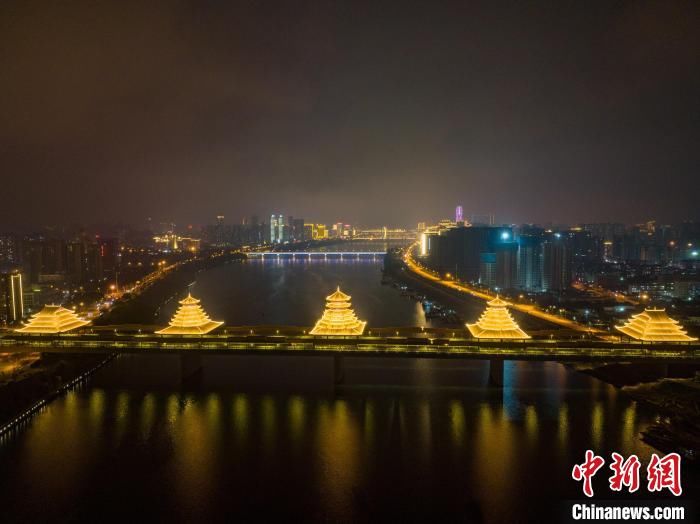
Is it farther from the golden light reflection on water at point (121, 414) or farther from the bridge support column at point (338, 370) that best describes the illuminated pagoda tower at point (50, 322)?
the bridge support column at point (338, 370)

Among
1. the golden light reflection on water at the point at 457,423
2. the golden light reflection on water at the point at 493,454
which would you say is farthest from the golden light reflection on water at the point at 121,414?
the golden light reflection on water at the point at 493,454

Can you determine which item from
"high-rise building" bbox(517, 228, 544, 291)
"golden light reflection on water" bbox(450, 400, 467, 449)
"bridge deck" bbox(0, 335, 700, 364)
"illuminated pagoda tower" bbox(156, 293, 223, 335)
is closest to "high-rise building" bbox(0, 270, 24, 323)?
"bridge deck" bbox(0, 335, 700, 364)

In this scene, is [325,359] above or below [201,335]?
below

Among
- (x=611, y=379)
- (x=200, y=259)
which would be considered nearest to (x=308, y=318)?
(x=611, y=379)

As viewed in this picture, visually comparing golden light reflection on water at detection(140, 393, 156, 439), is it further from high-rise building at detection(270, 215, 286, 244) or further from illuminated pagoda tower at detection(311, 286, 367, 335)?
high-rise building at detection(270, 215, 286, 244)

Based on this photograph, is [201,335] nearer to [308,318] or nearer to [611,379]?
[308,318]

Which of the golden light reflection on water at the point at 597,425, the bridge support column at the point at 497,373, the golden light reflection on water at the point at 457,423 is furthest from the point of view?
the bridge support column at the point at 497,373
